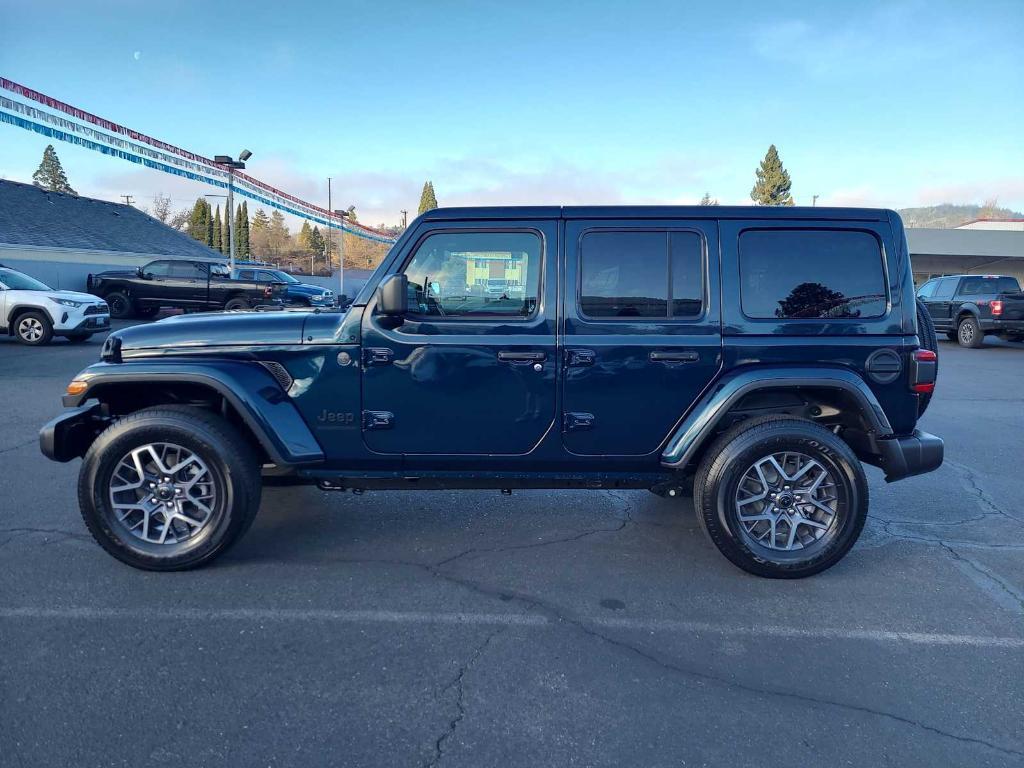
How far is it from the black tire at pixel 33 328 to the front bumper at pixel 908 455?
1476cm

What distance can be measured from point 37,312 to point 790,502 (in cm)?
1455

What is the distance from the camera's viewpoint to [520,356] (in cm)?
364

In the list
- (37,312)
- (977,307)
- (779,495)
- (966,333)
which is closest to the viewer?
(779,495)

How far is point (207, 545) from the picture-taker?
360 cm

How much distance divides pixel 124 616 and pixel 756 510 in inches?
128

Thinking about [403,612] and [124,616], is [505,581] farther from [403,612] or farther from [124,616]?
[124,616]

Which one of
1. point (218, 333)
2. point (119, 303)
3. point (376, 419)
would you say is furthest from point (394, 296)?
point (119, 303)

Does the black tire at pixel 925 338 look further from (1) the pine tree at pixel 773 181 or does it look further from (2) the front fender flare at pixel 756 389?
(1) the pine tree at pixel 773 181

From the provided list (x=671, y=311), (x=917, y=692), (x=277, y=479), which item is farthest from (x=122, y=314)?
(x=917, y=692)

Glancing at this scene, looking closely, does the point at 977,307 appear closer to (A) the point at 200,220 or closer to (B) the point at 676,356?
(B) the point at 676,356

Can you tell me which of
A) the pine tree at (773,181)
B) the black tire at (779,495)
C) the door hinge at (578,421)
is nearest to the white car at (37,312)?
the door hinge at (578,421)

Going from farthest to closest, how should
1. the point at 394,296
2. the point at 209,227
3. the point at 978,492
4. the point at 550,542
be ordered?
the point at 209,227 < the point at 978,492 < the point at 550,542 < the point at 394,296

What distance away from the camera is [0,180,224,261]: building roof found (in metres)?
26.1

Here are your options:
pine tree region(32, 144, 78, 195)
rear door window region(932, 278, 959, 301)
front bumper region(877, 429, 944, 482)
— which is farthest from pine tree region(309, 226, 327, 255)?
front bumper region(877, 429, 944, 482)
